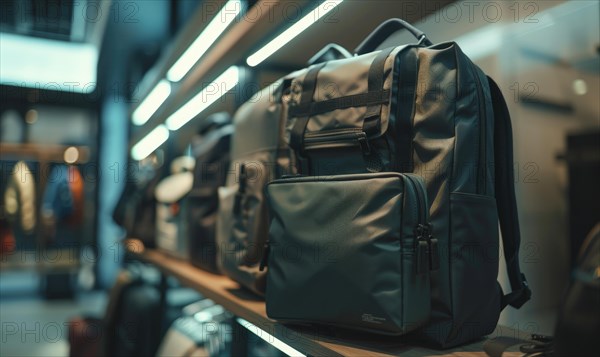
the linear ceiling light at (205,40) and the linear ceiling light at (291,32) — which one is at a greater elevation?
the linear ceiling light at (205,40)

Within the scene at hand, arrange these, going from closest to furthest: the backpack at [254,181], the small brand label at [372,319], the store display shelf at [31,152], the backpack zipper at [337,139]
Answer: the small brand label at [372,319] → the backpack zipper at [337,139] → the backpack at [254,181] → the store display shelf at [31,152]

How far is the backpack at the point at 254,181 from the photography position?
98cm

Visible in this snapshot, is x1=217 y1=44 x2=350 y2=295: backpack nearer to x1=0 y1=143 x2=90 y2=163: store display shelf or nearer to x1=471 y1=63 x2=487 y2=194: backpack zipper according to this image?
x1=471 y1=63 x2=487 y2=194: backpack zipper

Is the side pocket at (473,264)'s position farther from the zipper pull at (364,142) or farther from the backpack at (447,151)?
the zipper pull at (364,142)

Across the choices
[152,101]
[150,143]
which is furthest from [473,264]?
[150,143]

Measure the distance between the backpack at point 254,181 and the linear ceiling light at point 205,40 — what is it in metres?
0.32

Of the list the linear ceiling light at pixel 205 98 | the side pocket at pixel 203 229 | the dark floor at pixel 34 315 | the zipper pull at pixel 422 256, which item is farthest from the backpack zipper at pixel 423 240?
the dark floor at pixel 34 315

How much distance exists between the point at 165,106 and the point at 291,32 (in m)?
1.28

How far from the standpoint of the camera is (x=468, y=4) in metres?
0.98

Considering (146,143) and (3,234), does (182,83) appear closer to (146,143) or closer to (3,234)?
(146,143)

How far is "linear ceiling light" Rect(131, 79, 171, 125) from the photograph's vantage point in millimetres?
2184

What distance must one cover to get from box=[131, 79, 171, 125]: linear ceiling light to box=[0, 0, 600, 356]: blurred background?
2 cm

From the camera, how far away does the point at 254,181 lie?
3.42ft

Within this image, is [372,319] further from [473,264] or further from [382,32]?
[382,32]
